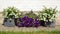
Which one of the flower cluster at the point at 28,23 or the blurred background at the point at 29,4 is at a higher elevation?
the blurred background at the point at 29,4

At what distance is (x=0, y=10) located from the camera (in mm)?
10484

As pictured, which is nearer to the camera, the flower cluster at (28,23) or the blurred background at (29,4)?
the flower cluster at (28,23)

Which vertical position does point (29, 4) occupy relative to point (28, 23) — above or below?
above

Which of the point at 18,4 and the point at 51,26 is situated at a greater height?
the point at 18,4

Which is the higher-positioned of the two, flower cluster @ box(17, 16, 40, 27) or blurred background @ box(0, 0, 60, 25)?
blurred background @ box(0, 0, 60, 25)

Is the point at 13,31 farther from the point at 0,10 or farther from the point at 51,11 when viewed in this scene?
the point at 0,10

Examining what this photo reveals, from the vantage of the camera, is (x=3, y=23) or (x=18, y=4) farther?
(x=18, y=4)

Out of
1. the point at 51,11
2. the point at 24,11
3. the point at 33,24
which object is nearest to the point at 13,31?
the point at 33,24

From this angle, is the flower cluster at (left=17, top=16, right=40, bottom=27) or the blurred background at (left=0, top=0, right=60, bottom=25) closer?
the flower cluster at (left=17, top=16, right=40, bottom=27)

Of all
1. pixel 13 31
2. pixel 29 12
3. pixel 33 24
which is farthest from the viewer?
pixel 29 12

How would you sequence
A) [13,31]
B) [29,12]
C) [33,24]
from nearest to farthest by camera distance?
[13,31] → [33,24] → [29,12]

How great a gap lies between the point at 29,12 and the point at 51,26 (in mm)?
1460

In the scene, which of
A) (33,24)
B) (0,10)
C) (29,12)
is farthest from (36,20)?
(0,10)

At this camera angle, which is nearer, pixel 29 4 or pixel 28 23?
pixel 28 23
